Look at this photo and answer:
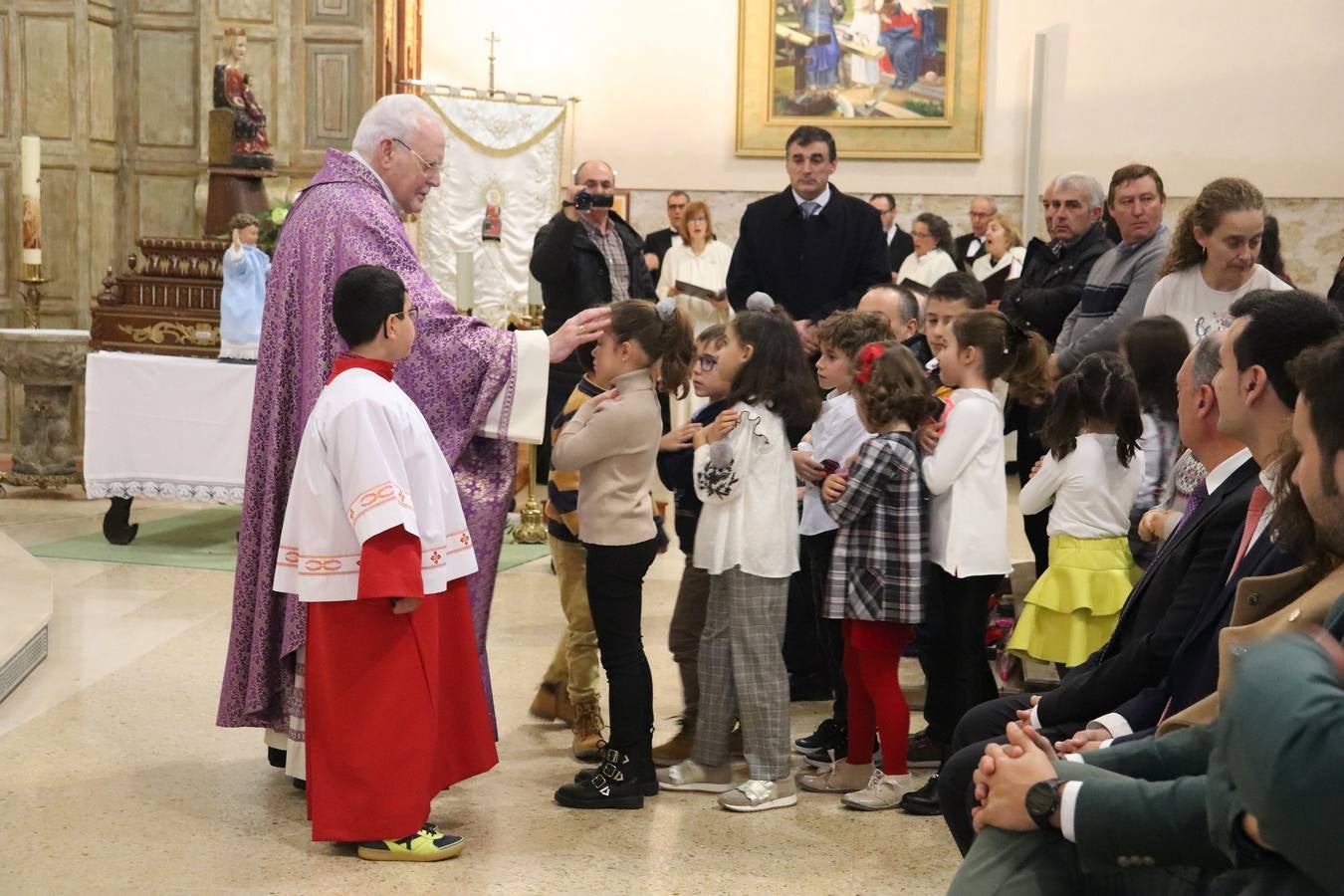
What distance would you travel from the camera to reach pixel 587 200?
5.88 m

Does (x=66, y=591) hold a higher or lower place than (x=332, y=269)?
lower

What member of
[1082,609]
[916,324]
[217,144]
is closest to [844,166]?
[217,144]

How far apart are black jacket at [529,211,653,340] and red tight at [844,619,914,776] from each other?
2919 millimetres

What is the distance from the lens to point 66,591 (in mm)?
6430

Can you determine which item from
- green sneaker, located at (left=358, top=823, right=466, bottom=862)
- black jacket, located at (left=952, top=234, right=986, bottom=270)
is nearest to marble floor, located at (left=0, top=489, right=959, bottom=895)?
green sneaker, located at (left=358, top=823, right=466, bottom=862)

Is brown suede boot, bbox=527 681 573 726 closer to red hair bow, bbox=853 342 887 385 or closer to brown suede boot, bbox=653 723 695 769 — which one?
brown suede boot, bbox=653 723 695 769

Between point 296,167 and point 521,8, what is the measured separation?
7.65ft

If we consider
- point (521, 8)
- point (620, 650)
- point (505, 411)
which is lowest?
point (620, 650)

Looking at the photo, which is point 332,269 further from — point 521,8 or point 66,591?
point 521,8

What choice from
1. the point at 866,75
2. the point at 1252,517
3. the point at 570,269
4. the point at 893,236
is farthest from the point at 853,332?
the point at 866,75

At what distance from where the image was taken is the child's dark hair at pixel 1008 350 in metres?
4.15

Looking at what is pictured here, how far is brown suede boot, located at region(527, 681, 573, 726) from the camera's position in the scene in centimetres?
473

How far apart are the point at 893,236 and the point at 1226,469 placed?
7.71 meters

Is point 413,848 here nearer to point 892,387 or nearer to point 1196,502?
point 892,387
